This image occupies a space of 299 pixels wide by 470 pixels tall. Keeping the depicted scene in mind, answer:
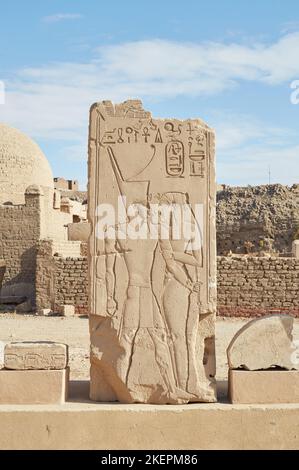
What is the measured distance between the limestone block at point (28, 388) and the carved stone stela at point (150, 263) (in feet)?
1.17

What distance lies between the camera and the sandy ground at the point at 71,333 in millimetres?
8469

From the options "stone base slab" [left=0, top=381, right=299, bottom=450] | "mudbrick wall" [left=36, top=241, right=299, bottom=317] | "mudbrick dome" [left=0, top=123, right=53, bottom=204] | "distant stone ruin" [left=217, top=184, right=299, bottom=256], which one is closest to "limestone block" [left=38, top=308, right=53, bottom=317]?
"mudbrick wall" [left=36, top=241, right=299, bottom=317]

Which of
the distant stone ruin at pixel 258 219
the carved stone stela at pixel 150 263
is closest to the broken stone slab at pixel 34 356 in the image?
the carved stone stela at pixel 150 263

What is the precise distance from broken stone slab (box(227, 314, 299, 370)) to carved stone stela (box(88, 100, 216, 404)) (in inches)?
8.3

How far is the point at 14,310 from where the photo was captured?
1570cm

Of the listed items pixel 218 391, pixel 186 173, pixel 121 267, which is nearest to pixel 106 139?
pixel 186 173

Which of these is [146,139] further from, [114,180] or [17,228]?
[17,228]

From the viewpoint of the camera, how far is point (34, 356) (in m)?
4.71

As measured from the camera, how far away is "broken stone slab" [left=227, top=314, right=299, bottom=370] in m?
4.67

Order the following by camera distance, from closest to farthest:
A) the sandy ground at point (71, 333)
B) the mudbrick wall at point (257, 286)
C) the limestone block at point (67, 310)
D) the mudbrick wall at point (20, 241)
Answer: the sandy ground at point (71, 333)
the mudbrick wall at point (257, 286)
the limestone block at point (67, 310)
the mudbrick wall at point (20, 241)

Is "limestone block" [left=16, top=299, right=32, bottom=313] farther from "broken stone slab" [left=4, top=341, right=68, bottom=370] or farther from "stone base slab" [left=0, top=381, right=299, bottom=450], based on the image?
"stone base slab" [left=0, top=381, right=299, bottom=450]

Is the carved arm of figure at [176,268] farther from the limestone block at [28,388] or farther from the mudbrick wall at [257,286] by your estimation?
the mudbrick wall at [257,286]

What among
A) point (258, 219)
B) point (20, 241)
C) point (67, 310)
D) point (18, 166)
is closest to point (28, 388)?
point (67, 310)
